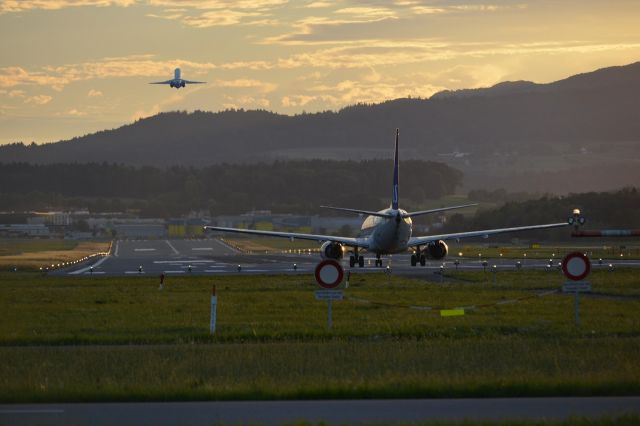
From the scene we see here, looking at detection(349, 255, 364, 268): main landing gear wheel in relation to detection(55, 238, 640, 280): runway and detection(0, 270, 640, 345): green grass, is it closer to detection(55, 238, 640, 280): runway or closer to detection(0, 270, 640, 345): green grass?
detection(55, 238, 640, 280): runway

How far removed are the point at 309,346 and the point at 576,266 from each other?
7.74 meters

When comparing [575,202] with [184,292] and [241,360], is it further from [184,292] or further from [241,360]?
[241,360]

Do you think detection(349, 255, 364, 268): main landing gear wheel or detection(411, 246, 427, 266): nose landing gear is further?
detection(411, 246, 427, 266): nose landing gear

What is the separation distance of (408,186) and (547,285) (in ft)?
460

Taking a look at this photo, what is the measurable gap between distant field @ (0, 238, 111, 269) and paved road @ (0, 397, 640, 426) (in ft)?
199

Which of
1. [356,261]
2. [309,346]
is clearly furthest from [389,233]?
[309,346]

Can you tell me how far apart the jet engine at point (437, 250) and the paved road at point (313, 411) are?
167ft

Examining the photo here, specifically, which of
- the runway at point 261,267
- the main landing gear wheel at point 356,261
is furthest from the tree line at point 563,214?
the main landing gear wheel at point 356,261

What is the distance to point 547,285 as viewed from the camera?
51.5 m

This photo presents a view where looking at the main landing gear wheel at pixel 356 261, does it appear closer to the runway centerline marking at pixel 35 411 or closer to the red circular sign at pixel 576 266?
the red circular sign at pixel 576 266

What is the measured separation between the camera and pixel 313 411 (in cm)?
2011

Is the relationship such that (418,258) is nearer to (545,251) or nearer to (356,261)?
(356,261)

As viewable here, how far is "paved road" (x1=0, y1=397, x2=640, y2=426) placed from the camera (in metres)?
19.2

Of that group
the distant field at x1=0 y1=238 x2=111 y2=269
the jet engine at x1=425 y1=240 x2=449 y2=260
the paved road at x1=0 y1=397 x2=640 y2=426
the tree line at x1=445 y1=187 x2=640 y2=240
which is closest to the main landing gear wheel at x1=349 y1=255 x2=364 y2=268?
the jet engine at x1=425 y1=240 x2=449 y2=260
